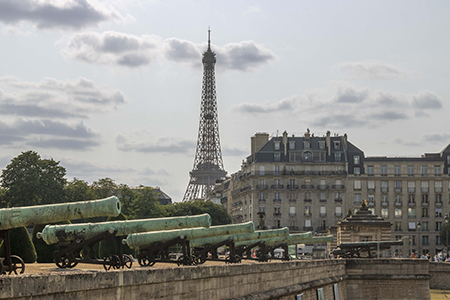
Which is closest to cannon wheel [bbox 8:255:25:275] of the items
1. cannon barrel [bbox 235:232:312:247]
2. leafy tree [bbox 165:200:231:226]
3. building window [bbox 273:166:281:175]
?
cannon barrel [bbox 235:232:312:247]

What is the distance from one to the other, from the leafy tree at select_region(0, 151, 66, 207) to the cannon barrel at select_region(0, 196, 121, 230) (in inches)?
2316

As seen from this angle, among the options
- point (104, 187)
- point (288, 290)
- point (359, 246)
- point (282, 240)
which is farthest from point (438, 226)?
point (288, 290)

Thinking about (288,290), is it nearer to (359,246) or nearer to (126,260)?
(126,260)

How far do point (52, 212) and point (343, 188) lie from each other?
10109cm

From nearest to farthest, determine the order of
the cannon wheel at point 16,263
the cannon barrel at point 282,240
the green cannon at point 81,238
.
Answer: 1. the cannon wheel at point 16,263
2. the green cannon at point 81,238
3. the cannon barrel at point 282,240

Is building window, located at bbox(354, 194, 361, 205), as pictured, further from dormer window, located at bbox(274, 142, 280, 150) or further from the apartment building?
dormer window, located at bbox(274, 142, 280, 150)

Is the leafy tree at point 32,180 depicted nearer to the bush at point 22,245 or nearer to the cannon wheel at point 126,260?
the bush at point 22,245

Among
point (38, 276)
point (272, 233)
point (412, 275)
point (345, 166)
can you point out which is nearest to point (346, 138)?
point (345, 166)

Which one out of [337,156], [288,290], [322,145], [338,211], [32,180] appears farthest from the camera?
[322,145]

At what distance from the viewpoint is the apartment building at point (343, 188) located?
11200cm

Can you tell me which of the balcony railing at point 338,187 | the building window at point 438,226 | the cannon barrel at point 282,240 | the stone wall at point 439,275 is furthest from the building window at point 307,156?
the cannon barrel at point 282,240

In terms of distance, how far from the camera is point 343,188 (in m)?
113

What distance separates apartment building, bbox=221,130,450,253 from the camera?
112000mm

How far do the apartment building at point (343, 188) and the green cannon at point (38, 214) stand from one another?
96926mm
